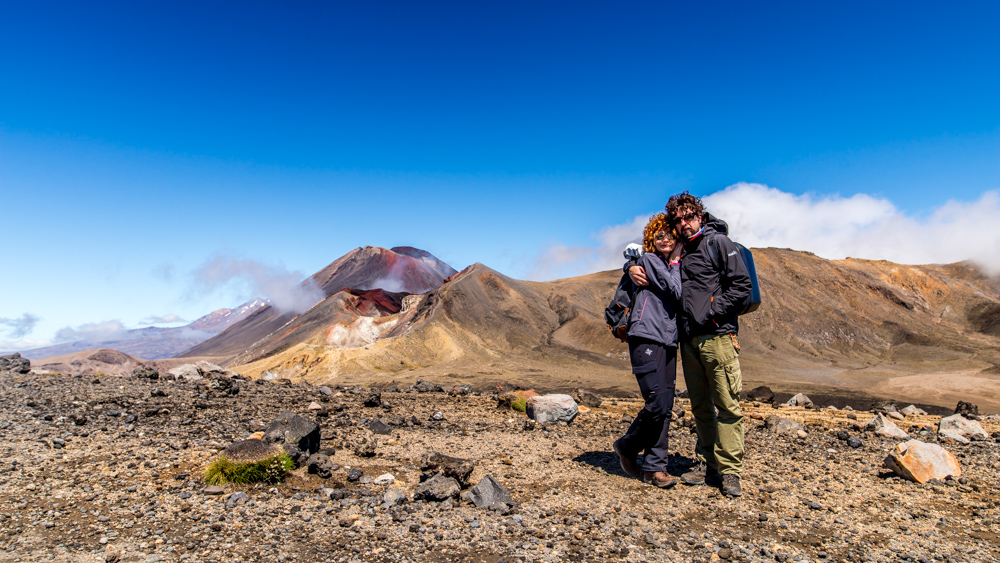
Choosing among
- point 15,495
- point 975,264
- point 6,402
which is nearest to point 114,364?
point 6,402

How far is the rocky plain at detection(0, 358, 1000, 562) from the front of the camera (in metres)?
3.11

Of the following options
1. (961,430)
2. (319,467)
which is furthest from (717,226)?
(961,430)

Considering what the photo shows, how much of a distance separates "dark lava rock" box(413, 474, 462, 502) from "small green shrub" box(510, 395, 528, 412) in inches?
173

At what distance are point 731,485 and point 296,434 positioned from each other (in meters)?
3.99

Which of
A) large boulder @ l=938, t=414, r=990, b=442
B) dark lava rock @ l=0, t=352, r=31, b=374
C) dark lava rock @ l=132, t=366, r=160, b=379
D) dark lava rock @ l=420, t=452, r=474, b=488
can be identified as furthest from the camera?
dark lava rock @ l=0, t=352, r=31, b=374

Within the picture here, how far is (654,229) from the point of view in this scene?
4.43 m

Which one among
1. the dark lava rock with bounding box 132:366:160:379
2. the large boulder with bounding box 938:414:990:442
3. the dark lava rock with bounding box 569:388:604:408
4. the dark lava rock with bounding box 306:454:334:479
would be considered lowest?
the dark lava rock with bounding box 569:388:604:408

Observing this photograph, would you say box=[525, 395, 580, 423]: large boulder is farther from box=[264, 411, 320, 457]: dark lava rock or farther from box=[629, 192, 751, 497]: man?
box=[264, 411, 320, 457]: dark lava rock

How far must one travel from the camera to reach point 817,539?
3.27 m

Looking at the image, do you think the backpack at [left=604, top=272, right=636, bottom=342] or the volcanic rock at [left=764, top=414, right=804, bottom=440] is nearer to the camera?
the backpack at [left=604, top=272, right=636, bottom=342]

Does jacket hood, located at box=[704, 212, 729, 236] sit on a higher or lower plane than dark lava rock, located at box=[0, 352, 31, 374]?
higher

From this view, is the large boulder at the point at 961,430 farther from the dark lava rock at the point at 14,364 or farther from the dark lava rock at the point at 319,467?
the dark lava rock at the point at 14,364

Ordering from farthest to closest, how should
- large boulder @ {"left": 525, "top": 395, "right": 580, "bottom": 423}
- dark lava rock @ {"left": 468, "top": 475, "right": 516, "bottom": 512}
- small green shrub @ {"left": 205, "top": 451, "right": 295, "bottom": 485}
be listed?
large boulder @ {"left": 525, "top": 395, "right": 580, "bottom": 423}, small green shrub @ {"left": 205, "top": 451, "right": 295, "bottom": 485}, dark lava rock @ {"left": 468, "top": 475, "right": 516, "bottom": 512}

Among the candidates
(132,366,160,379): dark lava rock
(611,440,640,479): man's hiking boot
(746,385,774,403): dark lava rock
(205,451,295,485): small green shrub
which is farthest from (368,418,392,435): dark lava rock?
(746,385,774,403): dark lava rock
